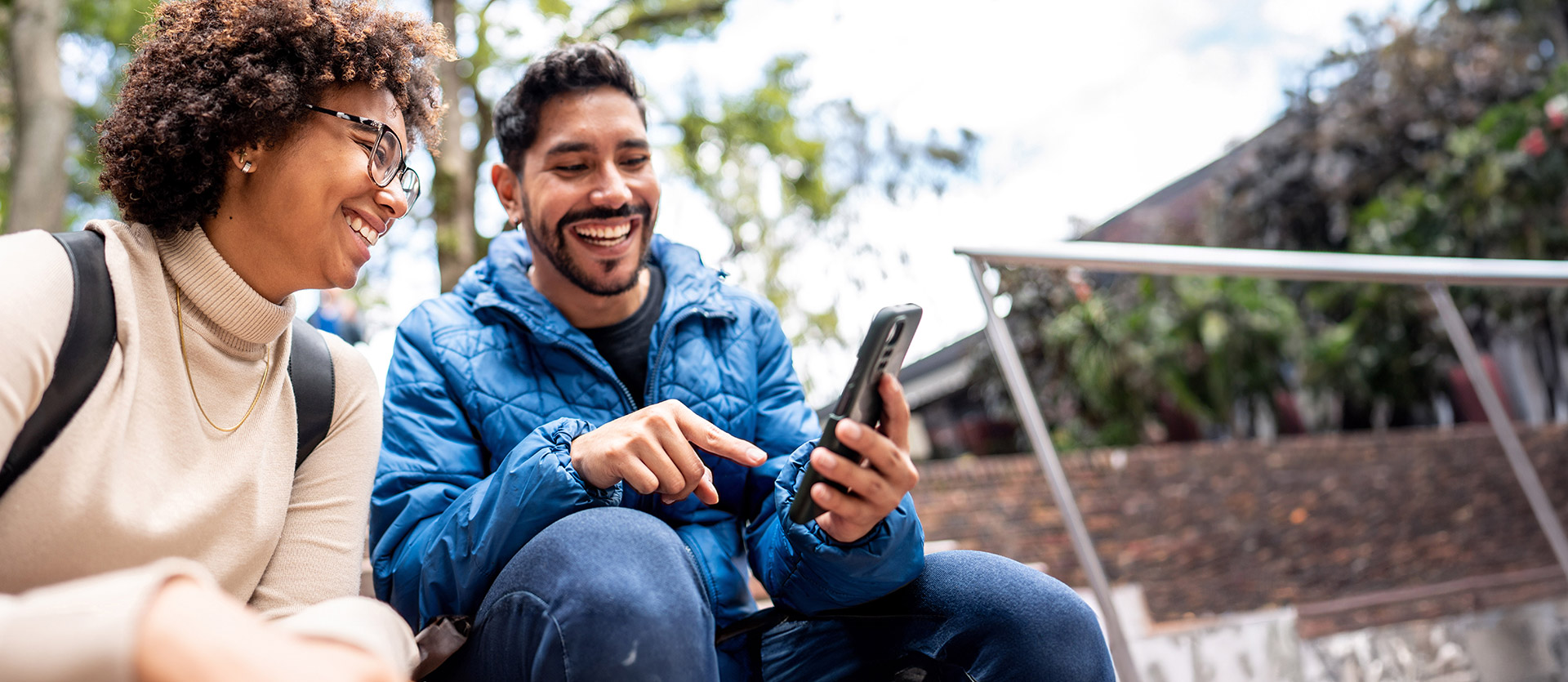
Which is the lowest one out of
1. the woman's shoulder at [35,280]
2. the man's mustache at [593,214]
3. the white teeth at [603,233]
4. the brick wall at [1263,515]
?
the brick wall at [1263,515]

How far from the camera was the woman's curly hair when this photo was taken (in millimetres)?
1232

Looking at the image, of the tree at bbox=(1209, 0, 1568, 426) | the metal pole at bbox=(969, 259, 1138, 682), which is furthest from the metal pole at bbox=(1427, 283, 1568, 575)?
the tree at bbox=(1209, 0, 1568, 426)

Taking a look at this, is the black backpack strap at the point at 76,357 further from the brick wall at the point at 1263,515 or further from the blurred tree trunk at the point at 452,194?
the blurred tree trunk at the point at 452,194

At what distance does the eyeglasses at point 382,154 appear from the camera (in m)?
1.31

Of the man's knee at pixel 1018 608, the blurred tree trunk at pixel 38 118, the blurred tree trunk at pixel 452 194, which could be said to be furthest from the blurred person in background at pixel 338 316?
the man's knee at pixel 1018 608

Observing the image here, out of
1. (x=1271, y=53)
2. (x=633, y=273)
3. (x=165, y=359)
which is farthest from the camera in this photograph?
(x=1271, y=53)

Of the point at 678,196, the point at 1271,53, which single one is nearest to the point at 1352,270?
the point at 678,196

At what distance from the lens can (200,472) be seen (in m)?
1.14

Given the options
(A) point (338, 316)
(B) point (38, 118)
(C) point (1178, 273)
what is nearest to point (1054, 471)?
(C) point (1178, 273)

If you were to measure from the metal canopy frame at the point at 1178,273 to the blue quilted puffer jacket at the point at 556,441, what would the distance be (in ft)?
1.70

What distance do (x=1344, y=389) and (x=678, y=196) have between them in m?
5.56

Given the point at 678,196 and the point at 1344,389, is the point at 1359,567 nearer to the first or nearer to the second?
the point at 1344,389

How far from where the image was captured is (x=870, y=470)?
117cm

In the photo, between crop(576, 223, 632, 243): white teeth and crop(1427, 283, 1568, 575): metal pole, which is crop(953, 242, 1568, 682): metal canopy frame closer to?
crop(1427, 283, 1568, 575): metal pole
